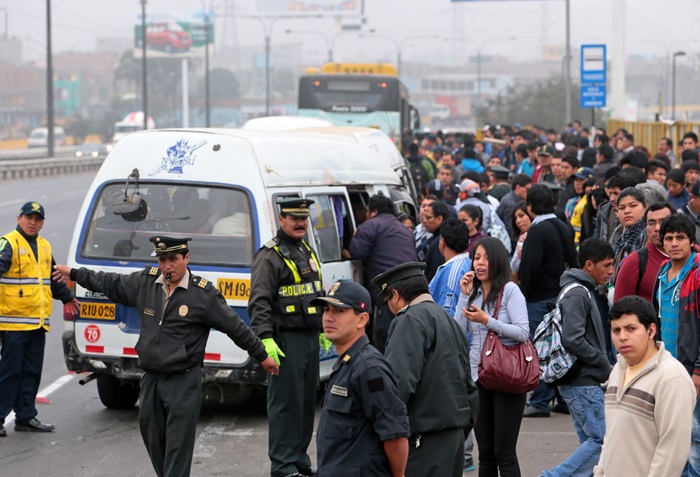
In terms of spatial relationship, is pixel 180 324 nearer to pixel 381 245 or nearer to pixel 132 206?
pixel 132 206

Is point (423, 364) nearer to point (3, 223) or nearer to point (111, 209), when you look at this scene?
point (111, 209)

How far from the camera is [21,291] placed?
367 inches

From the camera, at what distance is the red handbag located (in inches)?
264

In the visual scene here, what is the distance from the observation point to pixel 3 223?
26812 millimetres

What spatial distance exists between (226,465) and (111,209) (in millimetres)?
2450

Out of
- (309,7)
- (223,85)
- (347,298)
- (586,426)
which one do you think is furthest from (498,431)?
(223,85)

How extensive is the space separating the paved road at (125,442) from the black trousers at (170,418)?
1058 mm

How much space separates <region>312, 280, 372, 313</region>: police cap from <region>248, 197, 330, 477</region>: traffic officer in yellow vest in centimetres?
267

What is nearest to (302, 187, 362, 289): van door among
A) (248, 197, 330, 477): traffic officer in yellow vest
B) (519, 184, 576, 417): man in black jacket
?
(519, 184, 576, 417): man in black jacket

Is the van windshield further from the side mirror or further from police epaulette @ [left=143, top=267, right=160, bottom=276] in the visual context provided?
police epaulette @ [left=143, top=267, right=160, bottom=276]

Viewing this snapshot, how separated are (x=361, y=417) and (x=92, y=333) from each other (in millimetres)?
4823

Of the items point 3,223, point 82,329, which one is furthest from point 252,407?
point 3,223

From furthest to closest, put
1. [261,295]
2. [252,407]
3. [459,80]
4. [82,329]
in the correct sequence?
[459,80] → [252,407] → [82,329] → [261,295]

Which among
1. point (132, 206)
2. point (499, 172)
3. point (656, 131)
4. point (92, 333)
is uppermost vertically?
point (656, 131)
